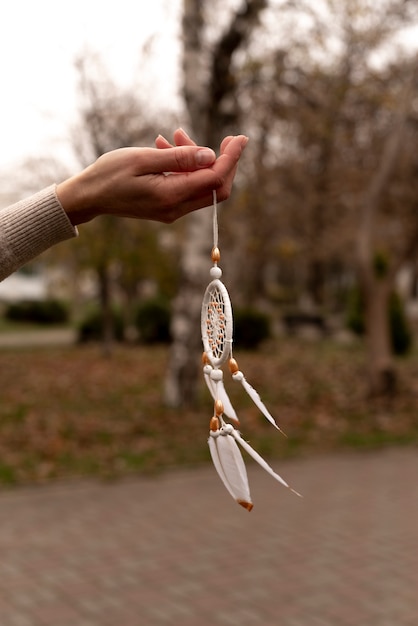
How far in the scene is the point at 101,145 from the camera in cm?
1828

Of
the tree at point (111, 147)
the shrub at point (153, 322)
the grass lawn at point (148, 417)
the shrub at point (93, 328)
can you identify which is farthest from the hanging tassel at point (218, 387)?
the shrub at point (93, 328)

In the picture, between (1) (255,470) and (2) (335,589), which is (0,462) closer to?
(1) (255,470)

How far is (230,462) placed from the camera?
1.49 m

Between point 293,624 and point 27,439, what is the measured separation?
526 centimetres

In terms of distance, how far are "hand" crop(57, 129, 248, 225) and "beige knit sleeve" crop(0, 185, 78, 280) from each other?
2cm

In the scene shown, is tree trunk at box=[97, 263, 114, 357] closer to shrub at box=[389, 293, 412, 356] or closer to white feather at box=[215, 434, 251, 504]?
shrub at box=[389, 293, 412, 356]

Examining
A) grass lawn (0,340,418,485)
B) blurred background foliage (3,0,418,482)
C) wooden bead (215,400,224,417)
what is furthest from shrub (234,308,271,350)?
wooden bead (215,400,224,417)

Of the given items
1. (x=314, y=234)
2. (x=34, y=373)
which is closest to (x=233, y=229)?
(x=314, y=234)

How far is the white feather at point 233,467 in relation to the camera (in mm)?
1471

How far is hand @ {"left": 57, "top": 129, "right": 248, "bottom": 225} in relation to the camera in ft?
4.75

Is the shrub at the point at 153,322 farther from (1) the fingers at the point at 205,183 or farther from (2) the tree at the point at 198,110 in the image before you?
(1) the fingers at the point at 205,183

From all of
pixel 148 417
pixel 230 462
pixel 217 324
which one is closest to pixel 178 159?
pixel 217 324

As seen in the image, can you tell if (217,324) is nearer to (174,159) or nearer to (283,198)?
(174,159)

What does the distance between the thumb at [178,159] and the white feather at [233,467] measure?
50cm
